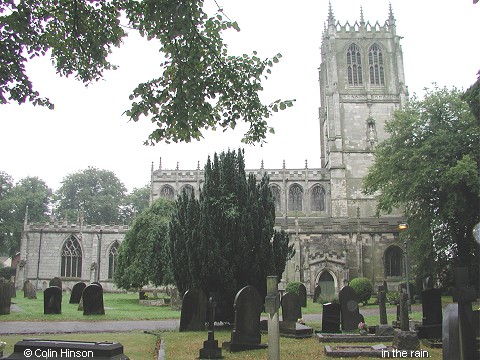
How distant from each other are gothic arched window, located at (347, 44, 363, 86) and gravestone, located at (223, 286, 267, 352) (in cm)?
4054

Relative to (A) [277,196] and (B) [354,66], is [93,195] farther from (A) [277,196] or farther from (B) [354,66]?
(B) [354,66]

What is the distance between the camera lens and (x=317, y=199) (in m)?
46.5

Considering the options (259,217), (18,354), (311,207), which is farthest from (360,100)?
(18,354)

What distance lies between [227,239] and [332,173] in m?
32.4

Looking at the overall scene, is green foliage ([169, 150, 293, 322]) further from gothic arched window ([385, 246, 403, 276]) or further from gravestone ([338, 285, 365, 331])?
gothic arched window ([385, 246, 403, 276])

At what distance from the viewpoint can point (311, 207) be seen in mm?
46219

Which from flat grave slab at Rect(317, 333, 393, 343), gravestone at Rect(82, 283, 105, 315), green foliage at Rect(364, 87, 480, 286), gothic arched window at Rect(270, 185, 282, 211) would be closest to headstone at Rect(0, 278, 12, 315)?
gravestone at Rect(82, 283, 105, 315)

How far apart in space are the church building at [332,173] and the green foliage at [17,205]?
25.9 ft

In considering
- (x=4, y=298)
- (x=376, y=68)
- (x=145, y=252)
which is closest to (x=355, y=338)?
A: (x=4, y=298)

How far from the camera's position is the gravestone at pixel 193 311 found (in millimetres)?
12203

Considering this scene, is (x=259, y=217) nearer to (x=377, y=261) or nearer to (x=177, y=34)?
(x=177, y=34)

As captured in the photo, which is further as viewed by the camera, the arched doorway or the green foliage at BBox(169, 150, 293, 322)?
the arched doorway

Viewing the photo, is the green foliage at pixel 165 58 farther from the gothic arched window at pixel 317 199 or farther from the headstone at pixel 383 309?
the gothic arched window at pixel 317 199

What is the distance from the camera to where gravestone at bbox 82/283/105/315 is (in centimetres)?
1650
